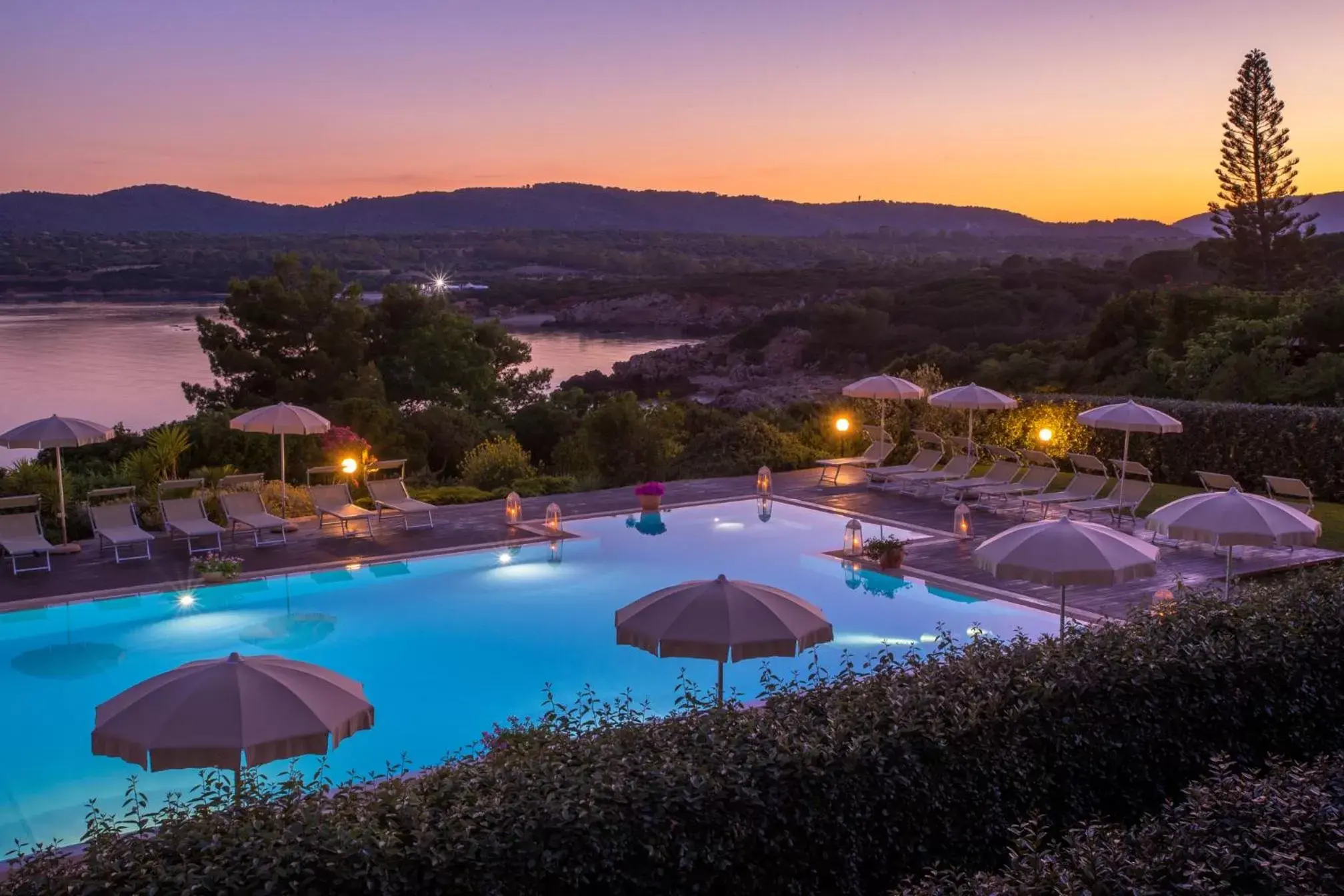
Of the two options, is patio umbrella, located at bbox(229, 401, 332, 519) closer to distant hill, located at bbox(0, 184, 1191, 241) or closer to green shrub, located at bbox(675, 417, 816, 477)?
green shrub, located at bbox(675, 417, 816, 477)

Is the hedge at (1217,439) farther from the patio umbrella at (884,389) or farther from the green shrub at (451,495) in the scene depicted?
the green shrub at (451,495)

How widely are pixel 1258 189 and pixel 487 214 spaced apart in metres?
46.5

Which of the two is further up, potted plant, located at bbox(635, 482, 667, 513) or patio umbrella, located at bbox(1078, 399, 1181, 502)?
patio umbrella, located at bbox(1078, 399, 1181, 502)

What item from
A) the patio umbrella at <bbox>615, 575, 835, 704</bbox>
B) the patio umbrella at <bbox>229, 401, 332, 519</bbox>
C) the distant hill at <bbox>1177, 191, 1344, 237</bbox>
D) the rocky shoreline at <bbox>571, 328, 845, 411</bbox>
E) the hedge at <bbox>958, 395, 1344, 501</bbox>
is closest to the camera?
the patio umbrella at <bbox>615, 575, 835, 704</bbox>

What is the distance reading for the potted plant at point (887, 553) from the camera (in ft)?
39.1

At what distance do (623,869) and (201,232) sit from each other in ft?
193

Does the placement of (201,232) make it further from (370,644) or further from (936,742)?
(936,742)

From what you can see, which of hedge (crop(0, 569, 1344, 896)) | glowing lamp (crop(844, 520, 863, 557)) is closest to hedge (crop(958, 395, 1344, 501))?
glowing lamp (crop(844, 520, 863, 557))

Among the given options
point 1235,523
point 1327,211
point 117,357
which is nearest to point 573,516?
point 1235,523

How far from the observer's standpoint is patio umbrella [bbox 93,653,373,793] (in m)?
4.84

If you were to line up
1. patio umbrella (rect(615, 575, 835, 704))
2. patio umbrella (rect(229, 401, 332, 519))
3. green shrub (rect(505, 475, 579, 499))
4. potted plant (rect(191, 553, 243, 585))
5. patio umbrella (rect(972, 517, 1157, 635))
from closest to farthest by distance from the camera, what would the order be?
patio umbrella (rect(615, 575, 835, 704)) → patio umbrella (rect(972, 517, 1157, 635)) → potted plant (rect(191, 553, 243, 585)) → patio umbrella (rect(229, 401, 332, 519)) → green shrub (rect(505, 475, 579, 499))

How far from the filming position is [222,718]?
4.91 metres

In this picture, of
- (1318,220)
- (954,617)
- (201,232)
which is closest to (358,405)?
(954,617)

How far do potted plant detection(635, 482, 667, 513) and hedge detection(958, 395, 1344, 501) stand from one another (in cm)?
629
